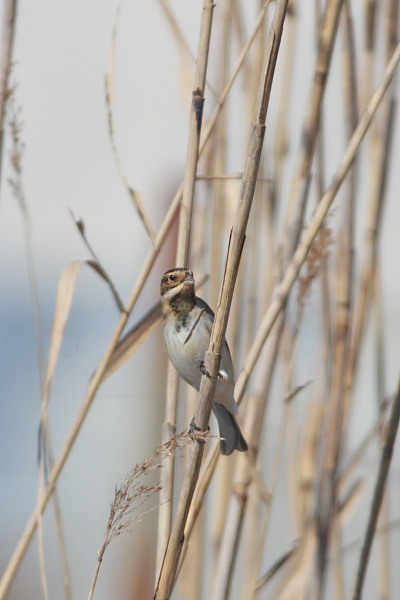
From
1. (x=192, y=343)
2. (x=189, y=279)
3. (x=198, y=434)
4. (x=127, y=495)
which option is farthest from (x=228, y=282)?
(x=192, y=343)

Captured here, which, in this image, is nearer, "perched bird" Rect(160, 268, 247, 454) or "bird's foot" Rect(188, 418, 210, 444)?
"bird's foot" Rect(188, 418, 210, 444)

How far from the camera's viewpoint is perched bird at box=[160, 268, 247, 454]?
182cm

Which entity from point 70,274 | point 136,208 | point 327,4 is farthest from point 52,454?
point 327,4

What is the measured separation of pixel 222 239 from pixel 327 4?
0.63 m

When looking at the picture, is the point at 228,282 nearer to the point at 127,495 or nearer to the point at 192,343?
the point at 127,495

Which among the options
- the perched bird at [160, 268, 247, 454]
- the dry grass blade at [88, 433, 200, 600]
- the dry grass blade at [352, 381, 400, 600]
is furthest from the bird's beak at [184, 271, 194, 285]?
the dry grass blade at [88, 433, 200, 600]

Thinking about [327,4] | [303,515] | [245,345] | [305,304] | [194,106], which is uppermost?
[327,4]

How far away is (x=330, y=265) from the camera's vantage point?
6.82 ft

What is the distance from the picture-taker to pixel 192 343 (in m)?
1.90

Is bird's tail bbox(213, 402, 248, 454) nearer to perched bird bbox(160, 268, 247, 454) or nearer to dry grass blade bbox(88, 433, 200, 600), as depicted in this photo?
perched bird bbox(160, 268, 247, 454)

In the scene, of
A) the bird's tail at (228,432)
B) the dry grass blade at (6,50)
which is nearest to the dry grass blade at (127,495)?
the bird's tail at (228,432)

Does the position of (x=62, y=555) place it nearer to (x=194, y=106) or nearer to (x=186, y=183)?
(x=186, y=183)

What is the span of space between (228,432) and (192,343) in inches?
8.8

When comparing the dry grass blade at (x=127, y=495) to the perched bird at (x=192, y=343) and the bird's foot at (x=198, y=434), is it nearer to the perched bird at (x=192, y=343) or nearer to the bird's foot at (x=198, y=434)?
the bird's foot at (x=198, y=434)
